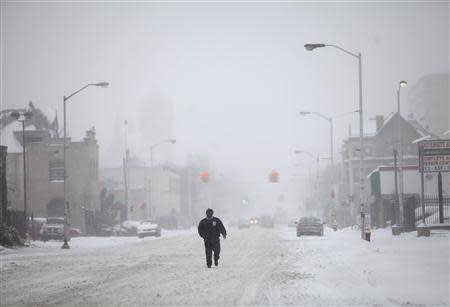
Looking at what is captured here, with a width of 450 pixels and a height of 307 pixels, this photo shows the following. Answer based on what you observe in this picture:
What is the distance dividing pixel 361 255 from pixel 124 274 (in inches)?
418

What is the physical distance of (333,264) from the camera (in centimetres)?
2491

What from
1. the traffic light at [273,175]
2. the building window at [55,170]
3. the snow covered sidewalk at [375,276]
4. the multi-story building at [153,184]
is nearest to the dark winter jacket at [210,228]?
the snow covered sidewalk at [375,276]

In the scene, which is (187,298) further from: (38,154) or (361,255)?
(38,154)

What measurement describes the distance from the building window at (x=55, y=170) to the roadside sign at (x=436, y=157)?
58525 mm

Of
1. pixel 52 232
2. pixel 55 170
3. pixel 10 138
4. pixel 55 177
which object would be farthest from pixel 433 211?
pixel 10 138

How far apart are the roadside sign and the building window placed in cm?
5852

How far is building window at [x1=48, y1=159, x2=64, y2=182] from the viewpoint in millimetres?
86000

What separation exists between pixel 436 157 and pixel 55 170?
2361 inches

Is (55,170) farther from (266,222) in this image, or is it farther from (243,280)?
(243,280)

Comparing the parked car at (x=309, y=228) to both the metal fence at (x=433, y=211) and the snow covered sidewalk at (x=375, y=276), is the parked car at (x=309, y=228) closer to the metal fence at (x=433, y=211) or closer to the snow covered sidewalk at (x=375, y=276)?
the metal fence at (x=433, y=211)

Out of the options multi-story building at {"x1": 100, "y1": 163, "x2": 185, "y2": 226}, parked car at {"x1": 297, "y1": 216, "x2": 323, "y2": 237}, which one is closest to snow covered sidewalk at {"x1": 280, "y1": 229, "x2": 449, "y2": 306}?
parked car at {"x1": 297, "y1": 216, "x2": 323, "y2": 237}

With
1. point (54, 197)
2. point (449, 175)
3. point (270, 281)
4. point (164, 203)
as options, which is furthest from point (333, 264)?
point (164, 203)

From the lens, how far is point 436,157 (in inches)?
1353

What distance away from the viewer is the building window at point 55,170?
86000 millimetres
